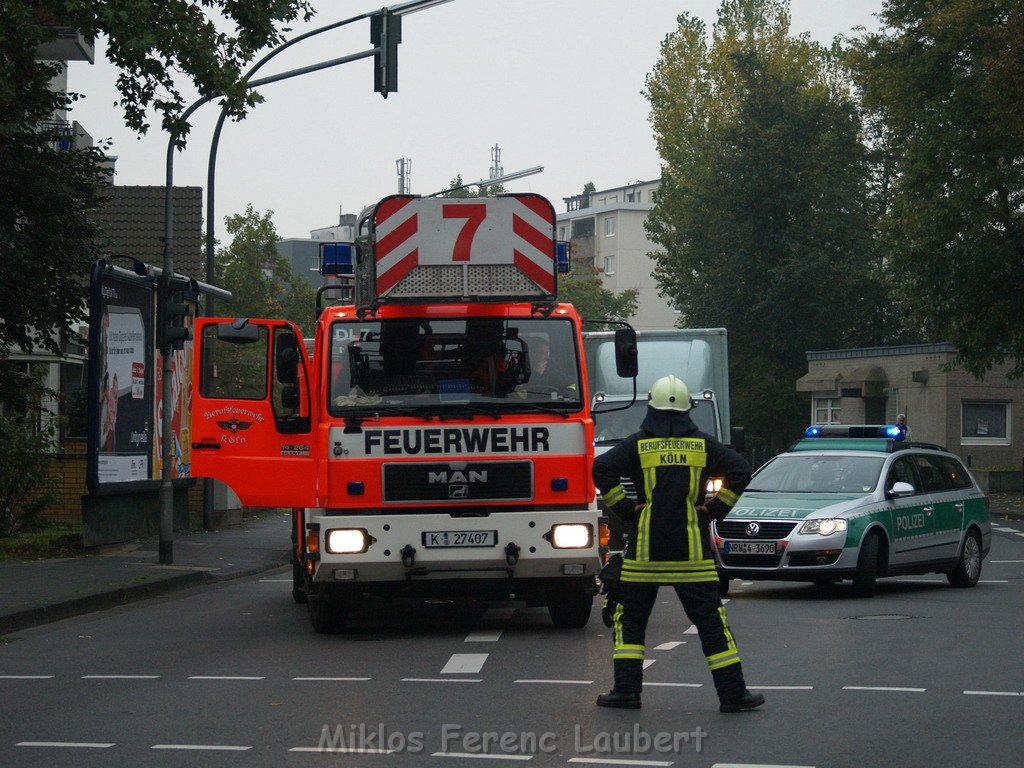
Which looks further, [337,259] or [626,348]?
[337,259]

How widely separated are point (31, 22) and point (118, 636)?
23.1ft

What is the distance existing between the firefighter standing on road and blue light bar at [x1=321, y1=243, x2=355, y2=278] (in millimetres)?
6025

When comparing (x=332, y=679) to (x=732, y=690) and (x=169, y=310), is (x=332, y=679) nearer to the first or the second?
(x=732, y=690)

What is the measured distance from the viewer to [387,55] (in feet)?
62.2

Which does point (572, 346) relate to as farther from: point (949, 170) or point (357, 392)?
point (949, 170)

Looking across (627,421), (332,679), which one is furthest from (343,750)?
(627,421)

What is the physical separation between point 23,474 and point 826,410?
45648 mm

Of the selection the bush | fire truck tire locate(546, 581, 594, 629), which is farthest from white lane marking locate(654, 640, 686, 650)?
the bush

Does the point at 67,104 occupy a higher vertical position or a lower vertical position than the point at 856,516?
higher

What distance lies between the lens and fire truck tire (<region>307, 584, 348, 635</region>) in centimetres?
1241

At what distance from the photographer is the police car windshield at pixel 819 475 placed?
16.5 metres

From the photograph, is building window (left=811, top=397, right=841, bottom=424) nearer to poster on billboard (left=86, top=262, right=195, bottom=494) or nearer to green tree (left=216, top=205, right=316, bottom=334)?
green tree (left=216, top=205, right=316, bottom=334)

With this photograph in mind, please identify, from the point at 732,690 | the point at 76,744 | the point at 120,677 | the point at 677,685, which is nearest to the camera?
the point at 76,744

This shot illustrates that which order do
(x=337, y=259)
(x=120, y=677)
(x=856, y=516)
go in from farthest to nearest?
(x=856, y=516), (x=337, y=259), (x=120, y=677)
